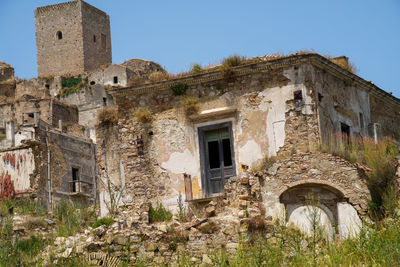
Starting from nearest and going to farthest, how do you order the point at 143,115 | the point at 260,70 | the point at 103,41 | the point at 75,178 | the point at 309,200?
the point at 309,200
the point at 260,70
the point at 143,115
the point at 75,178
the point at 103,41

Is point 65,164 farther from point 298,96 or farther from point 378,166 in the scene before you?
point 378,166

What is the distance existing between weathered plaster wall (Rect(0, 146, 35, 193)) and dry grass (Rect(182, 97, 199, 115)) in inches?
492

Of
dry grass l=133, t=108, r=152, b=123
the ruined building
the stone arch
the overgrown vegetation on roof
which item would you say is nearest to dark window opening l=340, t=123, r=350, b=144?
the ruined building

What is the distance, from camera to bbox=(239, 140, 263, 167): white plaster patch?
A: 1952 centimetres

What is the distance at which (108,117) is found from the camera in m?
22.5

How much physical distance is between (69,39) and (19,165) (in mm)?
38772

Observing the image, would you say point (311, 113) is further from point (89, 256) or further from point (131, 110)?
point (89, 256)

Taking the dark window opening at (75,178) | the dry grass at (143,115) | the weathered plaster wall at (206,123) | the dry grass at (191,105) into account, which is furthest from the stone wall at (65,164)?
the dry grass at (191,105)

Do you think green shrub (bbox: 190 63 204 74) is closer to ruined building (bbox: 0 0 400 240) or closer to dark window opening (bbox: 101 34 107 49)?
ruined building (bbox: 0 0 400 240)

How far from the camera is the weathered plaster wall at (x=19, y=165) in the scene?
101ft

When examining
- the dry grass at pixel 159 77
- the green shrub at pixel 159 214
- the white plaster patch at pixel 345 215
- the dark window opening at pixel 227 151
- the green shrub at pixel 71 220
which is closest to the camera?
the white plaster patch at pixel 345 215

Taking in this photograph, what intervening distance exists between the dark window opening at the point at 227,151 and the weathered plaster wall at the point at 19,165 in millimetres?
13064

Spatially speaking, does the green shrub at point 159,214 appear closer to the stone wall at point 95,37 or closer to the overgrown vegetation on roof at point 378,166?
the overgrown vegetation on roof at point 378,166

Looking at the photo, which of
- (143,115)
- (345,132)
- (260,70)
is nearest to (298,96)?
(260,70)
